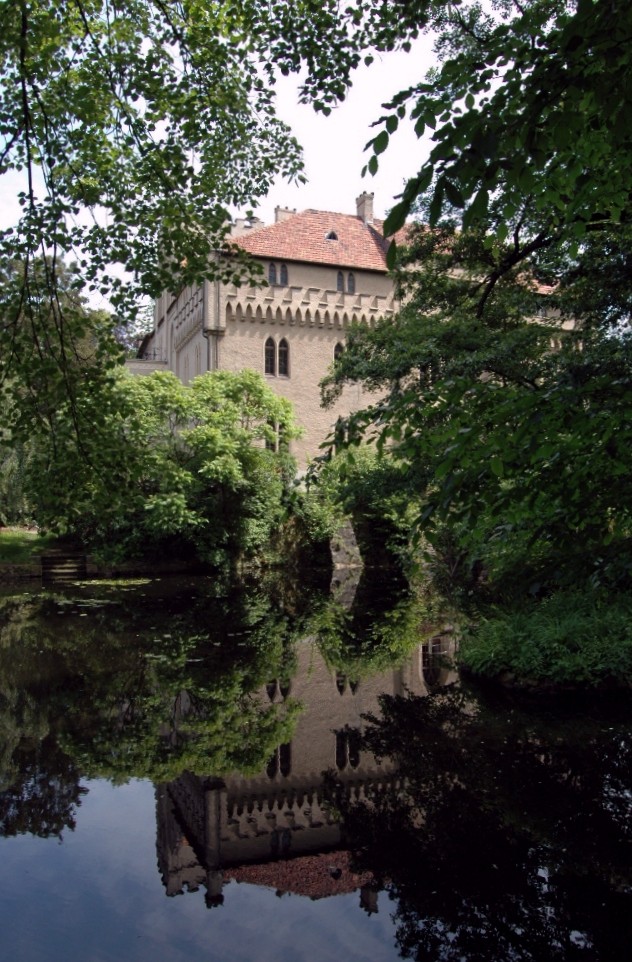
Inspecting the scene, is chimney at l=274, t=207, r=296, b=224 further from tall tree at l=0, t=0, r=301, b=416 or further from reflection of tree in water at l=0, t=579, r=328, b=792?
tall tree at l=0, t=0, r=301, b=416

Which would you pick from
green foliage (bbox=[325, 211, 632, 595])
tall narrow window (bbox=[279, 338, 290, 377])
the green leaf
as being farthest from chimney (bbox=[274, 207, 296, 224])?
the green leaf

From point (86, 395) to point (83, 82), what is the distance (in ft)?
8.26

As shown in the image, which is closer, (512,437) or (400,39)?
(512,437)

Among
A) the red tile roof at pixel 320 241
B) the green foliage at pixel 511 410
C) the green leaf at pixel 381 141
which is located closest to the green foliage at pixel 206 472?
the green foliage at pixel 511 410

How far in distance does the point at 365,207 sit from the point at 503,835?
3485cm

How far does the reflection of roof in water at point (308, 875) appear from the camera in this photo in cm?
566

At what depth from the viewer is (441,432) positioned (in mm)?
5270

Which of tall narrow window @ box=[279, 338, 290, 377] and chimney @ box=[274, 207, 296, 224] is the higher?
chimney @ box=[274, 207, 296, 224]

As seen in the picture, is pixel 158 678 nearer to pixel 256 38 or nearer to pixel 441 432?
pixel 441 432

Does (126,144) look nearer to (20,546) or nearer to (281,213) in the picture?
(20,546)

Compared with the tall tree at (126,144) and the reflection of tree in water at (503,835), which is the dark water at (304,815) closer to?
the reflection of tree in water at (503,835)

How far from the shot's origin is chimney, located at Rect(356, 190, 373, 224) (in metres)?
37.3

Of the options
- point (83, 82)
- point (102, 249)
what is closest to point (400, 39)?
point (83, 82)

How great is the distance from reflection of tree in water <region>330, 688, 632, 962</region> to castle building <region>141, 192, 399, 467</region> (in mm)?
24694
